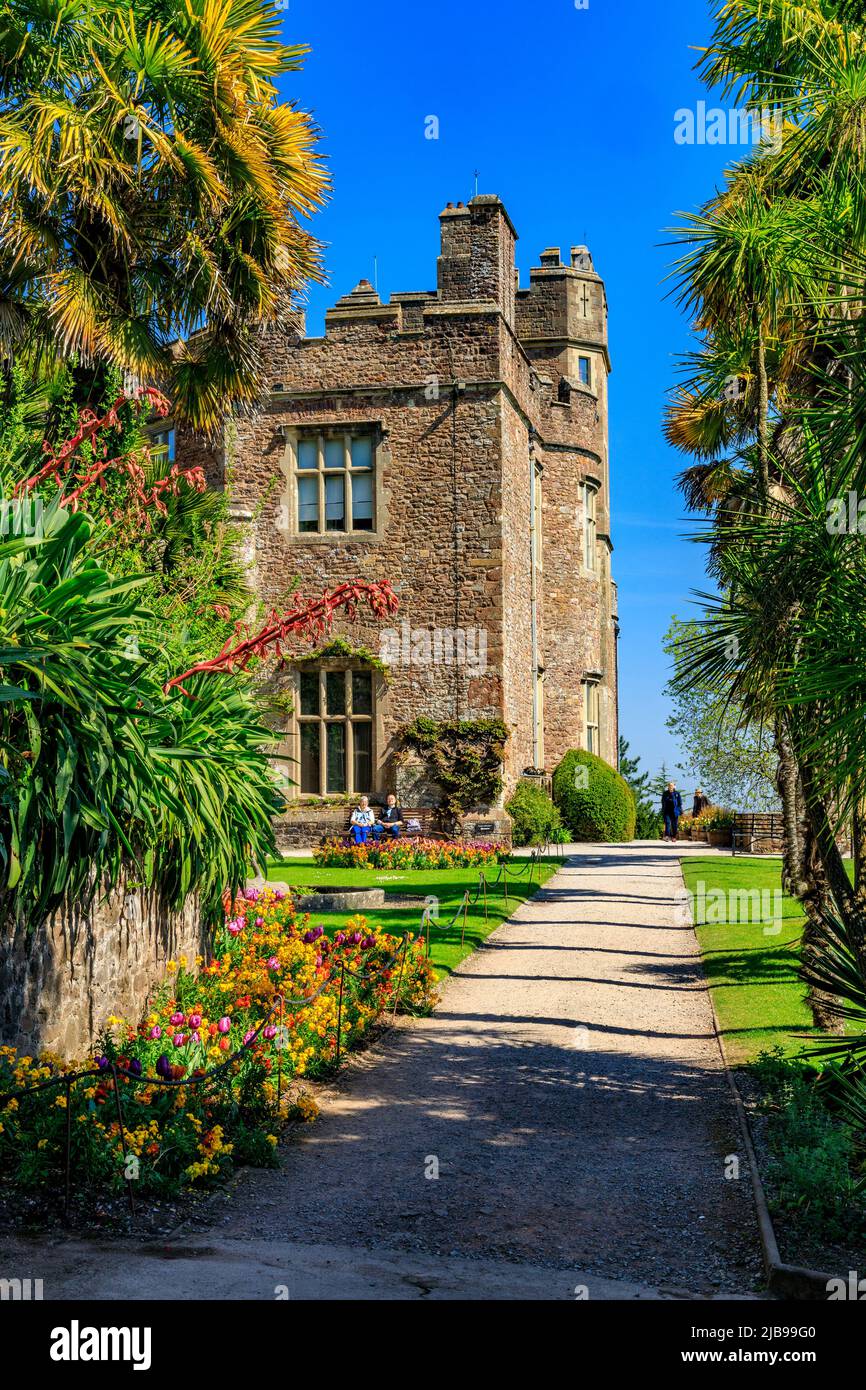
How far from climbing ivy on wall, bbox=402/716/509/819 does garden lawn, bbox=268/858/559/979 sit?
5.92 ft

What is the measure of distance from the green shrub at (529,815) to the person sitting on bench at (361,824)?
129 inches

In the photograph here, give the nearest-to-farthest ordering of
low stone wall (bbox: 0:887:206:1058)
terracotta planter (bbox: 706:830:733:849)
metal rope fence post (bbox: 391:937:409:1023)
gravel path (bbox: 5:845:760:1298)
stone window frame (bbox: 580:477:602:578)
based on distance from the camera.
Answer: gravel path (bbox: 5:845:760:1298), low stone wall (bbox: 0:887:206:1058), metal rope fence post (bbox: 391:937:409:1023), terracotta planter (bbox: 706:830:733:849), stone window frame (bbox: 580:477:602:578)

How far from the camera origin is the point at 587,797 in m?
29.0

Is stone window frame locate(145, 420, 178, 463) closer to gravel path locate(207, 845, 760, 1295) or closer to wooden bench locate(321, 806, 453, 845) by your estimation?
wooden bench locate(321, 806, 453, 845)

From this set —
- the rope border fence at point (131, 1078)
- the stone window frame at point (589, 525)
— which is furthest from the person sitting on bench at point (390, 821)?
the rope border fence at point (131, 1078)

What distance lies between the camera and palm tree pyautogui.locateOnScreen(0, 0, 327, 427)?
37.2ft

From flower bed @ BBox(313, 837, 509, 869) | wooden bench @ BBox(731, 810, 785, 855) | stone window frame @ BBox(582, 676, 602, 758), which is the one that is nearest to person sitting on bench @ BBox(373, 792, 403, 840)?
flower bed @ BBox(313, 837, 509, 869)

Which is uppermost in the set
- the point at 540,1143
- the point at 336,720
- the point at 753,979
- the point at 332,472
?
the point at 332,472

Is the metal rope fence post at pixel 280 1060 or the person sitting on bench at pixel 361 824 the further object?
the person sitting on bench at pixel 361 824

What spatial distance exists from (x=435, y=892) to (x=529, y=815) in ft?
26.6

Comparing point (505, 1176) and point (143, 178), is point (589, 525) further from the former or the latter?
Answer: point (505, 1176)

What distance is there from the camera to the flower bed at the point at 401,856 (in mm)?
20328

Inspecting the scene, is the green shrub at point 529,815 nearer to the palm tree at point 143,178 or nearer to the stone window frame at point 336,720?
the stone window frame at point 336,720

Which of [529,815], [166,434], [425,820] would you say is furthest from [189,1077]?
[166,434]
